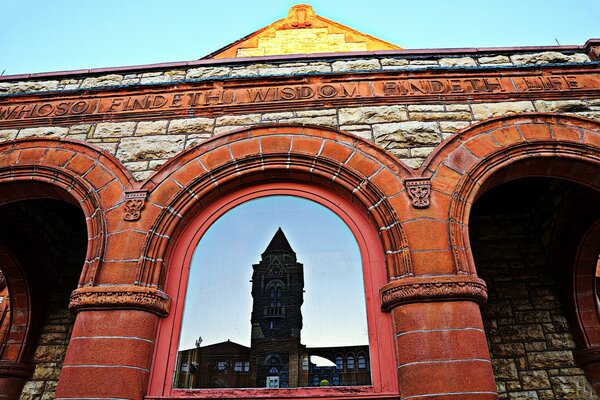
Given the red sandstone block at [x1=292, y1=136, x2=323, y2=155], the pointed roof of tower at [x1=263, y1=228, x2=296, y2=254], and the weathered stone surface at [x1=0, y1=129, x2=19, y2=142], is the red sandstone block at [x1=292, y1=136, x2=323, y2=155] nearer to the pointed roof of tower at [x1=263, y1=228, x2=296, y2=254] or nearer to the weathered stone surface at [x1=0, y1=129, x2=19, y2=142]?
the pointed roof of tower at [x1=263, y1=228, x2=296, y2=254]

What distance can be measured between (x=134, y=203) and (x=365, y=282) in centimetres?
233

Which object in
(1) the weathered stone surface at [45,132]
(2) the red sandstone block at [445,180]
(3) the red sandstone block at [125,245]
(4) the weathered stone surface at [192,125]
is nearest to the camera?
(3) the red sandstone block at [125,245]

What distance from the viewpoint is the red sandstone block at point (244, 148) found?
411 centimetres

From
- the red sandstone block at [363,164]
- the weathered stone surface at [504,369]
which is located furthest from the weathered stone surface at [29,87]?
the weathered stone surface at [504,369]

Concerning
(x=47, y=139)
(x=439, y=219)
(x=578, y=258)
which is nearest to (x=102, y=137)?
(x=47, y=139)

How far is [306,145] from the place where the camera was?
4.10m

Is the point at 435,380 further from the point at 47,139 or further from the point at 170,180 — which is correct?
the point at 47,139

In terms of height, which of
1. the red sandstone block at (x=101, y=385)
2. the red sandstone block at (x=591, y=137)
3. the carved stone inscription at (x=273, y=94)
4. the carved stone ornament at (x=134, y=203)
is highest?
the carved stone inscription at (x=273, y=94)

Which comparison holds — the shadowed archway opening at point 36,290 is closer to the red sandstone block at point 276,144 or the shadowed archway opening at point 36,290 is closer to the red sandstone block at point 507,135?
the red sandstone block at point 276,144

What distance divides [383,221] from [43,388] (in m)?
4.92

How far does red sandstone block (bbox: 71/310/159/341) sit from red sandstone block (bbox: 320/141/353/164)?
2.21m

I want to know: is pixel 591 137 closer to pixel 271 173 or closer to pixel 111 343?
pixel 271 173

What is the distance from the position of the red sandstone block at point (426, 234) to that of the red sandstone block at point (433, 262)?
49mm

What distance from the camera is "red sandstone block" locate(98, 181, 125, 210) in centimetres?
392
